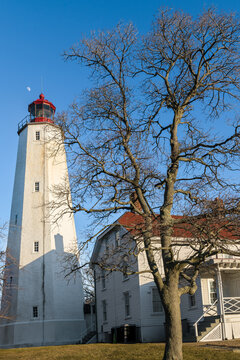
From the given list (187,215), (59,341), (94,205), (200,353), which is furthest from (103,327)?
(187,215)

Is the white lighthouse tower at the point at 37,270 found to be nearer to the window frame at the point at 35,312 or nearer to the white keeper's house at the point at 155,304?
the window frame at the point at 35,312

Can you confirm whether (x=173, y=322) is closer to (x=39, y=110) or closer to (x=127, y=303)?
(x=127, y=303)

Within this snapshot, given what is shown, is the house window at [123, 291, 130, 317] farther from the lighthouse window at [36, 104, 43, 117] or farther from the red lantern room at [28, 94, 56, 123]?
the lighthouse window at [36, 104, 43, 117]

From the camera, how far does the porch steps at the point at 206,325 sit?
19.5m

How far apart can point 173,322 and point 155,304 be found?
13831mm

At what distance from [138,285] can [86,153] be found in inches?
524

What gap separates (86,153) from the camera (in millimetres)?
13484

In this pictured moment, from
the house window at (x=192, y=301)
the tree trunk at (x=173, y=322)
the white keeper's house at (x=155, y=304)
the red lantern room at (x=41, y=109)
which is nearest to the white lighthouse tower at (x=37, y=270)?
the white keeper's house at (x=155, y=304)

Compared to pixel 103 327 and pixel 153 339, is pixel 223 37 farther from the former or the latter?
pixel 103 327

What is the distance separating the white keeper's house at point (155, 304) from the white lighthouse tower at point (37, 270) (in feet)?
11.6

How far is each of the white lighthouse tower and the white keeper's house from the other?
11.6ft

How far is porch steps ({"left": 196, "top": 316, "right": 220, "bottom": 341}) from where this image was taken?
19.5 m

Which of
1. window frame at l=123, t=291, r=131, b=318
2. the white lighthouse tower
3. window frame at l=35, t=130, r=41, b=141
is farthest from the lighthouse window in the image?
window frame at l=123, t=291, r=131, b=318

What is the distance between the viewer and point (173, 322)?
1112 cm
